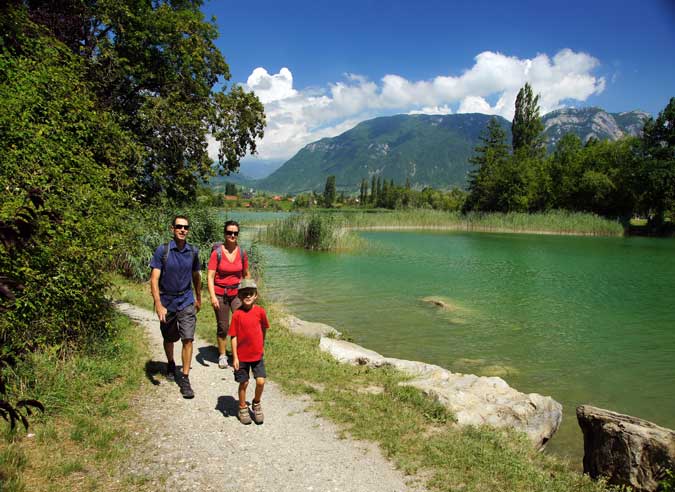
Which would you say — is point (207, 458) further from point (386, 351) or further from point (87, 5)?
point (87, 5)

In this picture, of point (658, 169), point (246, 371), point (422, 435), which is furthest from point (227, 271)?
point (658, 169)

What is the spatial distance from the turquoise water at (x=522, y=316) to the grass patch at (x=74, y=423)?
5.74 metres

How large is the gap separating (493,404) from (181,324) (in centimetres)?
453

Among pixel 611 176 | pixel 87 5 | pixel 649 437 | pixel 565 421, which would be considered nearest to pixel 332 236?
pixel 87 5

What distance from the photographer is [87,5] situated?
13945 mm

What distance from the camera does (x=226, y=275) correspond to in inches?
269

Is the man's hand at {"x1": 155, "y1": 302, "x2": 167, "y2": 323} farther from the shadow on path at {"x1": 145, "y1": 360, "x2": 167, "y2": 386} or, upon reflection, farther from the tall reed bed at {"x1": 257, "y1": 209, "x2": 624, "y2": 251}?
the tall reed bed at {"x1": 257, "y1": 209, "x2": 624, "y2": 251}

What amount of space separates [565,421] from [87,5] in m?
17.1

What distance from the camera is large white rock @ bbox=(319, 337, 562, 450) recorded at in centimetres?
588

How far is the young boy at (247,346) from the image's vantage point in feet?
17.1

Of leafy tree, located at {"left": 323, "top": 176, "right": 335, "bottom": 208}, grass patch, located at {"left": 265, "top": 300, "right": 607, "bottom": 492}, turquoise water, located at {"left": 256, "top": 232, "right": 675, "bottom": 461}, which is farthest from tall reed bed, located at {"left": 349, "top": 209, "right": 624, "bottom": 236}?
leafy tree, located at {"left": 323, "top": 176, "right": 335, "bottom": 208}

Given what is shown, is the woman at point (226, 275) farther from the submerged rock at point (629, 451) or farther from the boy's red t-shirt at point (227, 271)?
the submerged rock at point (629, 451)

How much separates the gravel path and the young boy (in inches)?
8.4

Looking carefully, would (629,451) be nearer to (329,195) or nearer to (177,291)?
(177,291)
